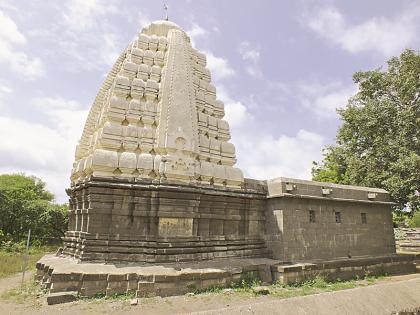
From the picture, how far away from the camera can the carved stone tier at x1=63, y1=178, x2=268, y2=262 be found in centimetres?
880

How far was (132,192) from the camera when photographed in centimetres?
923

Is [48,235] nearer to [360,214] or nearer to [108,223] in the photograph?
[108,223]

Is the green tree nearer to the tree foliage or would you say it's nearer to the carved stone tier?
the carved stone tier

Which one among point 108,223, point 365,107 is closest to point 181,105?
point 108,223

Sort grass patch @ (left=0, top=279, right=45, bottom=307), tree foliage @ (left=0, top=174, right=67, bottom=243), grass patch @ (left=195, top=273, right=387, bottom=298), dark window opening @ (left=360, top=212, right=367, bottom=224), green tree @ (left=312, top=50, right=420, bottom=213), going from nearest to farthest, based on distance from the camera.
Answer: grass patch @ (left=0, top=279, right=45, bottom=307) → grass patch @ (left=195, top=273, right=387, bottom=298) → dark window opening @ (left=360, top=212, right=367, bottom=224) → green tree @ (left=312, top=50, right=420, bottom=213) → tree foliage @ (left=0, top=174, right=67, bottom=243)

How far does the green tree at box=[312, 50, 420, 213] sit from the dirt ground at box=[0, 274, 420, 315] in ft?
37.6

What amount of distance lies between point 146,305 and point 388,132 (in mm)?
15958

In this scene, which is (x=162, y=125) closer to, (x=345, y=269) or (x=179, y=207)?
(x=179, y=207)

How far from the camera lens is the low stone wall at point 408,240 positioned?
72.4 feet

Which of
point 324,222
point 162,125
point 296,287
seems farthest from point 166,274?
point 324,222

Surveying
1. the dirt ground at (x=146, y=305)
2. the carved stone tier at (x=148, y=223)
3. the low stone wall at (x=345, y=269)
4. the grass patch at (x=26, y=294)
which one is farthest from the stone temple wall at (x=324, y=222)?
the grass patch at (x=26, y=294)

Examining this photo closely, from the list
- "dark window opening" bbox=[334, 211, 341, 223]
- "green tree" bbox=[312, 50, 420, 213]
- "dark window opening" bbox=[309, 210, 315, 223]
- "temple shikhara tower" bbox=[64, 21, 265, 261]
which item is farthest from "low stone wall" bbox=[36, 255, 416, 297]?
"green tree" bbox=[312, 50, 420, 213]

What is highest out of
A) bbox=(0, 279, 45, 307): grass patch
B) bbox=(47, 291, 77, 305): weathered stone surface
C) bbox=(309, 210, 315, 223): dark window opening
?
bbox=(309, 210, 315, 223): dark window opening

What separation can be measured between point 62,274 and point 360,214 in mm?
12025
